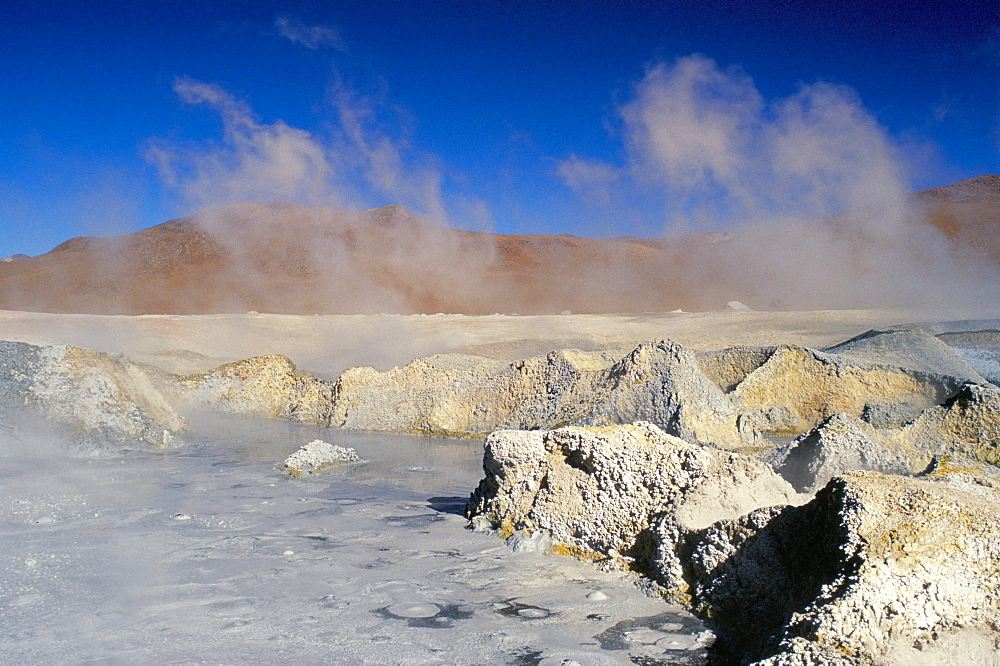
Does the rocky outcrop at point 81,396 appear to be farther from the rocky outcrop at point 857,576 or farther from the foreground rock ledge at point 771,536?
the rocky outcrop at point 857,576

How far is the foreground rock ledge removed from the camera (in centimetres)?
196

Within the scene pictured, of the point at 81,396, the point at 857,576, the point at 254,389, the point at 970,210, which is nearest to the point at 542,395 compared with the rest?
the point at 254,389

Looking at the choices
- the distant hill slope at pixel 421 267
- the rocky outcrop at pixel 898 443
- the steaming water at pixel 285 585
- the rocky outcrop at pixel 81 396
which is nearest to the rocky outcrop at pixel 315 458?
the steaming water at pixel 285 585

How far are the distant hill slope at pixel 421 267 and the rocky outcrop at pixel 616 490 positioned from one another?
3545 cm

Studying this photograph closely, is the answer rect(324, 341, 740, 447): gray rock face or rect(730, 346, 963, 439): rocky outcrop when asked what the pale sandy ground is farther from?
rect(730, 346, 963, 439): rocky outcrop

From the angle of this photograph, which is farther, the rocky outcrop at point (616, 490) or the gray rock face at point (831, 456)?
the gray rock face at point (831, 456)

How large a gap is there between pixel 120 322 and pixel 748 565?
20.8 metres

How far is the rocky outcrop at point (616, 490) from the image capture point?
3.00 meters

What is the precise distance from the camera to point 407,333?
18.7 metres

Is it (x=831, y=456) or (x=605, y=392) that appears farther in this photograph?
(x=605, y=392)

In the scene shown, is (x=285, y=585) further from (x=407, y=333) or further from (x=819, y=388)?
(x=407, y=333)

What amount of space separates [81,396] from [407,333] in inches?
512

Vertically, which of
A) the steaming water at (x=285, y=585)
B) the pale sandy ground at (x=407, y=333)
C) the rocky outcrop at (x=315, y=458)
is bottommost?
the steaming water at (x=285, y=585)

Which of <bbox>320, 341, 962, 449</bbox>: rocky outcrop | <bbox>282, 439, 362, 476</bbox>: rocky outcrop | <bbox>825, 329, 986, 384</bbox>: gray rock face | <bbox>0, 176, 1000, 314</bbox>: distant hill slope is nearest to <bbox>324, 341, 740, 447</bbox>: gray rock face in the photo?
<bbox>320, 341, 962, 449</bbox>: rocky outcrop
